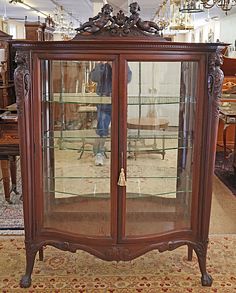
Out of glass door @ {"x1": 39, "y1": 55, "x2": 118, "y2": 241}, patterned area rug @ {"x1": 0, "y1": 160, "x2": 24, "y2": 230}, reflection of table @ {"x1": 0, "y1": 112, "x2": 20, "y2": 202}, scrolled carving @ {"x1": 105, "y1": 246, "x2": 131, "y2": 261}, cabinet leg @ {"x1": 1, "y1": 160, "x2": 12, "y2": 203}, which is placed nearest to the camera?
glass door @ {"x1": 39, "y1": 55, "x2": 118, "y2": 241}

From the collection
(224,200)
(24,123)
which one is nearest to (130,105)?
(24,123)

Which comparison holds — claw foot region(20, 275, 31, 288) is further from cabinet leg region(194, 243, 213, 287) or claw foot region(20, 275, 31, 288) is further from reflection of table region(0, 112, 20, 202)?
reflection of table region(0, 112, 20, 202)

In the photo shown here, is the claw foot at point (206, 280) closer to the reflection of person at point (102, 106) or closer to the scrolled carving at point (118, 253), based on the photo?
the scrolled carving at point (118, 253)

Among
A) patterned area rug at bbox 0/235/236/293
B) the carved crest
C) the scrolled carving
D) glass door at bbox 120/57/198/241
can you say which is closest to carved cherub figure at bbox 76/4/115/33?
the carved crest

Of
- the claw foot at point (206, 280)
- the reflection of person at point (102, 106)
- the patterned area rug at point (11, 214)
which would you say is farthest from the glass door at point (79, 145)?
the patterned area rug at point (11, 214)

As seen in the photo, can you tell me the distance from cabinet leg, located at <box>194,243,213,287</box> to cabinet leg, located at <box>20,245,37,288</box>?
3.04ft

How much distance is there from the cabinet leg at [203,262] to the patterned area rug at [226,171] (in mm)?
1850

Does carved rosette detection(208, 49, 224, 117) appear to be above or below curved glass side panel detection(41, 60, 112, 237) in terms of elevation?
above

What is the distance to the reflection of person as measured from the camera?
6.93ft

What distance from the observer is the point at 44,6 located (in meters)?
12.4

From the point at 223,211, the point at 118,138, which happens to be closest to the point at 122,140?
the point at 118,138

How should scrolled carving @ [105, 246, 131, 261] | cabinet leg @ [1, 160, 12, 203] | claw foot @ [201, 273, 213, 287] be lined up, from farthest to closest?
cabinet leg @ [1, 160, 12, 203] < claw foot @ [201, 273, 213, 287] < scrolled carving @ [105, 246, 131, 261]

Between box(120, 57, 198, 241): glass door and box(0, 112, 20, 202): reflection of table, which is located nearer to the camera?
box(120, 57, 198, 241): glass door

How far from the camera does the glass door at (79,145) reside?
7.07ft
